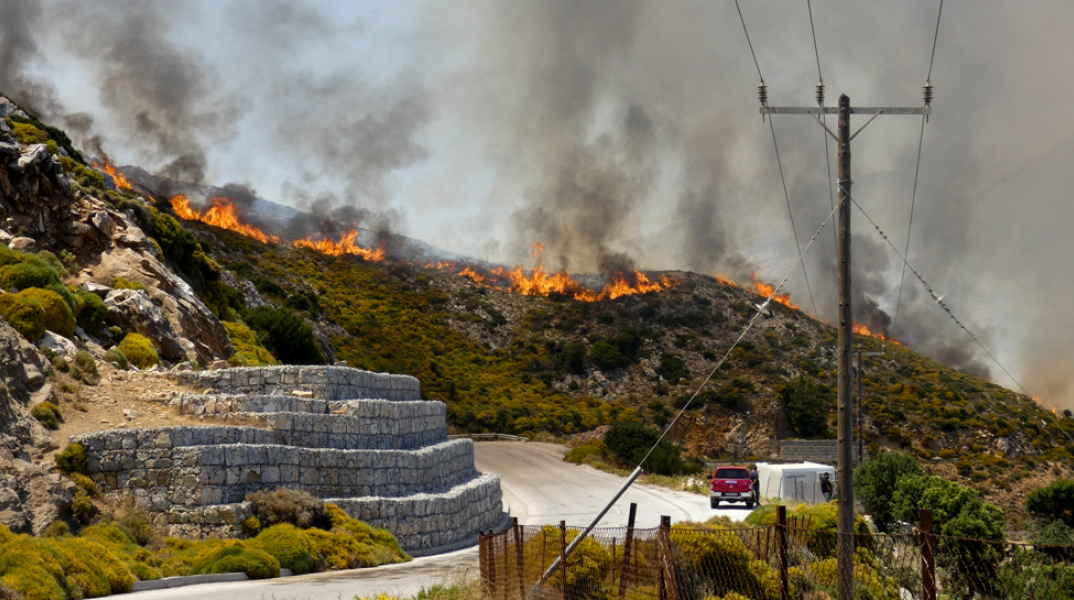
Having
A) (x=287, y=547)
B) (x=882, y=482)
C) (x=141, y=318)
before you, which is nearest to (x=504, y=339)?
(x=141, y=318)

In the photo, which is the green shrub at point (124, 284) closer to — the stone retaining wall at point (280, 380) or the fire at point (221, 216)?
the stone retaining wall at point (280, 380)

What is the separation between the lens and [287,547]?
848 inches

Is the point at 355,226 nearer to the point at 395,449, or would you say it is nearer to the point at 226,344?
the point at 226,344

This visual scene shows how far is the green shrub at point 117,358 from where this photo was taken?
29375mm

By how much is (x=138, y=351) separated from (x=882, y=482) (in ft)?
89.3

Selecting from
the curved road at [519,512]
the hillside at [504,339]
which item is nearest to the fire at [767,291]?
the hillside at [504,339]

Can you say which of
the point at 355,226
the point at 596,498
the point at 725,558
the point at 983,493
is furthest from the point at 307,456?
the point at 355,226

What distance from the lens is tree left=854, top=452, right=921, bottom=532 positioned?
33.5m

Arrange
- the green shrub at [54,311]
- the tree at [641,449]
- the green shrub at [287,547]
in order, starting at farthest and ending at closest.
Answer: the tree at [641,449] < the green shrub at [54,311] < the green shrub at [287,547]

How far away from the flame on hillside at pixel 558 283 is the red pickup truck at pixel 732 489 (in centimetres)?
8115

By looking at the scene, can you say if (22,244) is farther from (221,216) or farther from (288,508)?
(221,216)

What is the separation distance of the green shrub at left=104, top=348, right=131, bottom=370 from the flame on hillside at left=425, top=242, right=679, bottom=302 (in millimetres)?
90962

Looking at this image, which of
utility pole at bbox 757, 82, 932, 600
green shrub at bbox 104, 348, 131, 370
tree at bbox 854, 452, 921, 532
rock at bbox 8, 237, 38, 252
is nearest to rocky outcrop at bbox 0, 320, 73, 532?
green shrub at bbox 104, 348, 131, 370

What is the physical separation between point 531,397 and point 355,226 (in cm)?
6151
